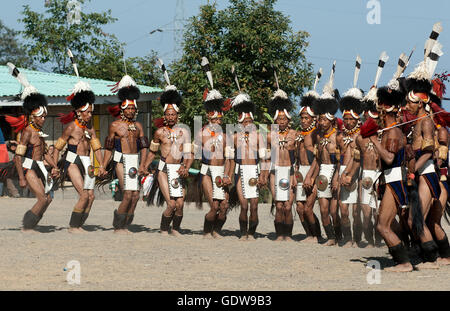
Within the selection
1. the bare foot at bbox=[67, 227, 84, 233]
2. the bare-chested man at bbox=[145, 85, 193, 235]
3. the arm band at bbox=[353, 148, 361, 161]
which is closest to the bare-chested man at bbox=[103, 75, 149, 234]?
the bare-chested man at bbox=[145, 85, 193, 235]

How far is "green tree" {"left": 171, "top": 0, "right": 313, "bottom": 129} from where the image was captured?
2273 cm

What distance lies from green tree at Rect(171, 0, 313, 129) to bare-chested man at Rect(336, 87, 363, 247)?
1192 cm

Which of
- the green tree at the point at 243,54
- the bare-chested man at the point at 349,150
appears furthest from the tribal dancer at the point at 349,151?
the green tree at the point at 243,54

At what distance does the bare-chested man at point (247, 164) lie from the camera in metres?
10.9

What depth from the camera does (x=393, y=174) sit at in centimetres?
809

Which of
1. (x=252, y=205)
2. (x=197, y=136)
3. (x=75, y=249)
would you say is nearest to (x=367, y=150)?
(x=252, y=205)

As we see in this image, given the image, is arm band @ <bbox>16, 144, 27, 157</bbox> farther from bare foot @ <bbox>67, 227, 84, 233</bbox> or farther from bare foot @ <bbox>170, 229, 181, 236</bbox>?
bare foot @ <bbox>170, 229, 181, 236</bbox>

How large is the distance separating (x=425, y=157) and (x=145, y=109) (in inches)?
803

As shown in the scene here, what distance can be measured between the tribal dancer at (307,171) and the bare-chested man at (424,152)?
2.67 meters

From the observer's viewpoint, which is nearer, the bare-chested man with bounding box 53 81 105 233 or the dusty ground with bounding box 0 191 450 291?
the dusty ground with bounding box 0 191 450 291

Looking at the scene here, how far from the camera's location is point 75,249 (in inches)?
376

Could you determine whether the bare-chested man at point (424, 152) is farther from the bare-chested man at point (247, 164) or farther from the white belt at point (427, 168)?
the bare-chested man at point (247, 164)

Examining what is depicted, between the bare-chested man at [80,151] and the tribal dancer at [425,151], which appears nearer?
the tribal dancer at [425,151]

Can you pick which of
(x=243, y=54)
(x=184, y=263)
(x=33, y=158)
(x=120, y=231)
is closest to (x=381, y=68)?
(x=184, y=263)
